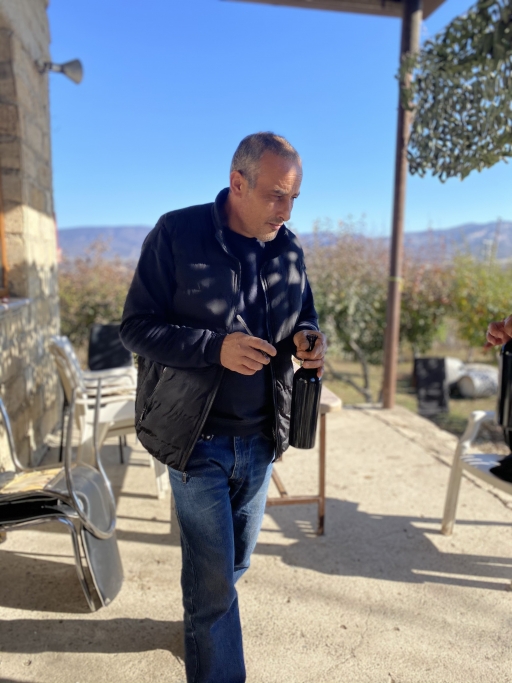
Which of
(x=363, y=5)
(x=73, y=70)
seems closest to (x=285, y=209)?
(x=73, y=70)

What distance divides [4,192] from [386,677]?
3.50 m

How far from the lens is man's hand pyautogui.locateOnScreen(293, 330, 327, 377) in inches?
61.1

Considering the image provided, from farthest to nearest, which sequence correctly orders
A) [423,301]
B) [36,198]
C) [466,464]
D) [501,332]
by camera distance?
[423,301] < [36,198] < [466,464] < [501,332]

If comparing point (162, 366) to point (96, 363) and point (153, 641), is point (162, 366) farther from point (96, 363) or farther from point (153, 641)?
point (96, 363)

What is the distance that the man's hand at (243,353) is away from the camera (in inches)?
53.7

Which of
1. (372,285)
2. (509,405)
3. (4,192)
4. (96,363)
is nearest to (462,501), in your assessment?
(509,405)

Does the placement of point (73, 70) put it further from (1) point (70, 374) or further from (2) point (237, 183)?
(2) point (237, 183)

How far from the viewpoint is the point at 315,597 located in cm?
233

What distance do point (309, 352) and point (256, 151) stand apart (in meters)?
0.59

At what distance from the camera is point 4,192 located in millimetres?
3523

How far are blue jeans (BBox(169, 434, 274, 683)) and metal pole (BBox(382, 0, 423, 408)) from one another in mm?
3822

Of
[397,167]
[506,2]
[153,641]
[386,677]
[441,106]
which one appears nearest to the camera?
[386,677]

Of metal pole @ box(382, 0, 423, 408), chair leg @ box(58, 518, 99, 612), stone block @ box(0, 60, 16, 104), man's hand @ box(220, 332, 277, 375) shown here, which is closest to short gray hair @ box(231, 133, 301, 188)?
man's hand @ box(220, 332, 277, 375)

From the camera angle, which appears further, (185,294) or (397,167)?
(397,167)
